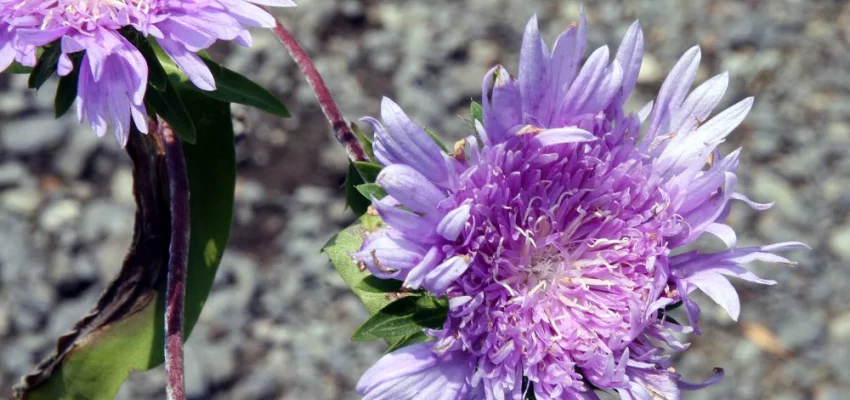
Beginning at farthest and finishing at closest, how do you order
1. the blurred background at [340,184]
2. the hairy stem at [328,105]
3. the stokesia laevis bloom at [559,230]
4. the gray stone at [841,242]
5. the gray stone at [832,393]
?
1. the gray stone at [841,242]
2. the gray stone at [832,393]
3. the blurred background at [340,184]
4. the hairy stem at [328,105]
5. the stokesia laevis bloom at [559,230]

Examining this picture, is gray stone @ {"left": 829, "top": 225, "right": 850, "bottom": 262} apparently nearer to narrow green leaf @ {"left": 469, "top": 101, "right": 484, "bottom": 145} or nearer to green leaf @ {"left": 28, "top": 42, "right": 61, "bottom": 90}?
narrow green leaf @ {"left": 469, "top": 101, "right": 484, "bottom": 145}

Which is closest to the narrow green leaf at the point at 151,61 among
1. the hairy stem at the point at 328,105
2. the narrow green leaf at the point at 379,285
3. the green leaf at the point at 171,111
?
the green leaf at the point at 171,111

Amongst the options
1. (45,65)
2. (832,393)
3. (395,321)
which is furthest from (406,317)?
(832,393)

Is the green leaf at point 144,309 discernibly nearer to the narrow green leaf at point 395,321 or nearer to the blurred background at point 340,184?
the narrow green leaf at point 395,321

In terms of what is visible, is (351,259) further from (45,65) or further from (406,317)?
(45,65)

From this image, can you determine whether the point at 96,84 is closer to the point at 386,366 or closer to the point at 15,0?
the point at 15,0

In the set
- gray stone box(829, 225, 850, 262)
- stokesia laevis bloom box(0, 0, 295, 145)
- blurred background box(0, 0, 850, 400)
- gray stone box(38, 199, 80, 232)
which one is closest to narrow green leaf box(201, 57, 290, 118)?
stokesia laevis bloom box(0, 0, 295, 145)
